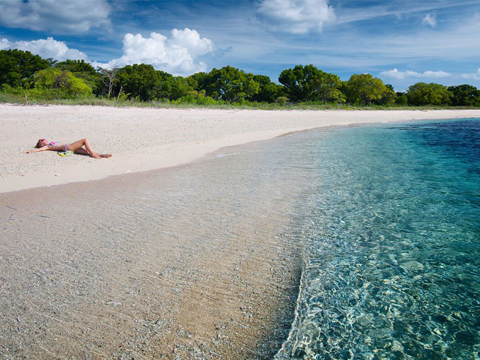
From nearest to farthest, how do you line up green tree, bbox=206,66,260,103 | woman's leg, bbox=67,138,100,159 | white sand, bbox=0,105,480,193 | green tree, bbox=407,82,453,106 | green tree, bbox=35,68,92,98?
white sand, bbox=0,105,480,193, woman's leg, bbox=67,138,100,159, green tree, bbox=35,68,92,98, green tree, bbox=206,66,260,103, green tree, bbox=407,82,453,106

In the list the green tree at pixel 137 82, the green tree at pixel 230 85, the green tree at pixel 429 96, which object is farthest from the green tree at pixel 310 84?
the green tree at pixel 137 82

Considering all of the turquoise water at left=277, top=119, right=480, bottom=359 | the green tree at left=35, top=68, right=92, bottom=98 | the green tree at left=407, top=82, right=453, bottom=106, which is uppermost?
the green tree at left=407, top=82, right=453, bottom=106

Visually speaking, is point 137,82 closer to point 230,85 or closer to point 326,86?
point 230,85

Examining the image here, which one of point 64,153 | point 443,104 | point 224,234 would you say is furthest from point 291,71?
point 224,234

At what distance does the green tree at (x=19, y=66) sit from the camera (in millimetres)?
39369

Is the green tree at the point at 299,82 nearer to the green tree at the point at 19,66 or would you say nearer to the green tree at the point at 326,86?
the green tree at the point at 326,86

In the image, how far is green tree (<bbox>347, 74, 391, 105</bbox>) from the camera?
5978cm

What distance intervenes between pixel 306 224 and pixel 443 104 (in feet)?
257

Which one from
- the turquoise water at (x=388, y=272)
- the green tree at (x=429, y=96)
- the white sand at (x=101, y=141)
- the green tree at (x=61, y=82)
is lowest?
the turquoise water at (x=388, y=272)

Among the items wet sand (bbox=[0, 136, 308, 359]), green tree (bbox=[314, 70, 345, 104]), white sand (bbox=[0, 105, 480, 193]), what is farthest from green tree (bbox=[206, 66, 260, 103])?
wet sand (bbox=[0, 136, 308, 359])

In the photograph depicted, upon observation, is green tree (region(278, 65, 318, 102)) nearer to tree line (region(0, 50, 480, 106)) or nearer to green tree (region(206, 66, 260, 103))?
tree line (region(0, 50, 480, 106))

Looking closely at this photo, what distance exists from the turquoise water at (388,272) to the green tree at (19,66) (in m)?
41.4

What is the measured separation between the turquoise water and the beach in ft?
0.91

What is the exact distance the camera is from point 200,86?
56938mm
